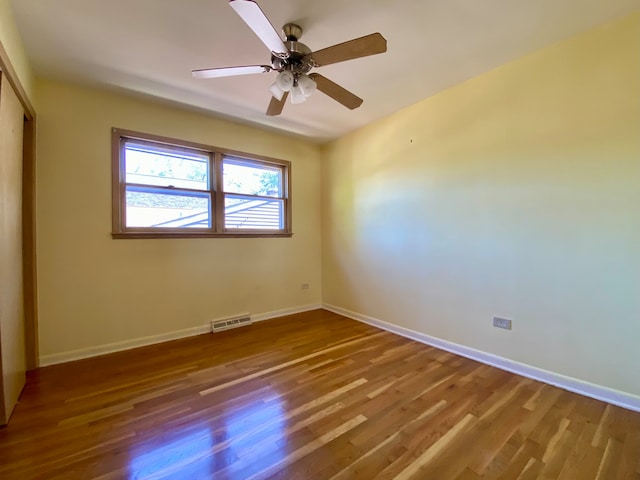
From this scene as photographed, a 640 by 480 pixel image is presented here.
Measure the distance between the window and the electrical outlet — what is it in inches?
111

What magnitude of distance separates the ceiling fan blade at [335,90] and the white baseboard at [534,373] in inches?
99.9

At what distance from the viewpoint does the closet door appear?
5.92ft

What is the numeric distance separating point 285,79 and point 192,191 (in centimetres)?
206

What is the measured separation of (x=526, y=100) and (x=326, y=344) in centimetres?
296

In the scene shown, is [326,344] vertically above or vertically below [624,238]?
below

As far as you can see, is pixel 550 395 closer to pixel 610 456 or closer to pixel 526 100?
pixel 610 456

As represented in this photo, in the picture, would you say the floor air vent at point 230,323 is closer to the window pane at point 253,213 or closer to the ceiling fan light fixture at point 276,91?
the window pane at point 253,213

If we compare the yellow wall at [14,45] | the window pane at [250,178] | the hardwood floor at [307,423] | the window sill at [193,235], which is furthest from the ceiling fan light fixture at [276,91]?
the hardwood floor at [307,423]

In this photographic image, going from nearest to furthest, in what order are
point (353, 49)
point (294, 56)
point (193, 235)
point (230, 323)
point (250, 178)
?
→ point (353, 49) → point (294, 56) → point (193, 235) → point (230, 323) → point (250, 178)

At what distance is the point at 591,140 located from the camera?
2.07m

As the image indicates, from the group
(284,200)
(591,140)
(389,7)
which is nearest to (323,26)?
(389,7)

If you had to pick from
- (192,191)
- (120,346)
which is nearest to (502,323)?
(192,191)

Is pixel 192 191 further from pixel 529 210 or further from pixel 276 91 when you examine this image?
pixel 529 210

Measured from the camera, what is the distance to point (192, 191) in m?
3.45
